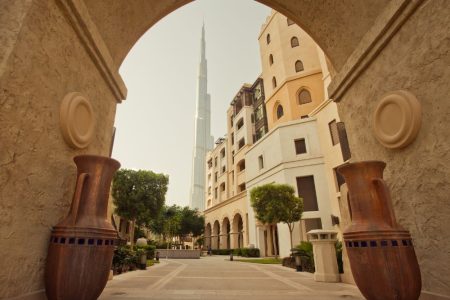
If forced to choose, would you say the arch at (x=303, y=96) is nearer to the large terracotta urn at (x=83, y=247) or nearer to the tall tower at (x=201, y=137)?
the large terracotta urn at (x=83, y=247)

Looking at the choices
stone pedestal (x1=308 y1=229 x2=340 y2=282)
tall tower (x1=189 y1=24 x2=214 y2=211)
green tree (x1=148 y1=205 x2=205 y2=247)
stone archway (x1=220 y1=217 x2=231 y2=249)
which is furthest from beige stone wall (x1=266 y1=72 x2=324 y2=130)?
tall tower (x1=189 y1=24 x2=214 y2=211)

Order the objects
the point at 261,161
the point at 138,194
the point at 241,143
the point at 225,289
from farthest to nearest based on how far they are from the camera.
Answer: the point at 241,143 → the point at 261,161 → the point at 138,194 → the point at 225,289

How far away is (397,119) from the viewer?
354cm

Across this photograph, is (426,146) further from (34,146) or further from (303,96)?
(303,96)

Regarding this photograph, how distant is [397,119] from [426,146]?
0.56 metres

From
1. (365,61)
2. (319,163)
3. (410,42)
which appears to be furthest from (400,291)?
(319,163)

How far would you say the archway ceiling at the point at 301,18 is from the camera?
4250mm

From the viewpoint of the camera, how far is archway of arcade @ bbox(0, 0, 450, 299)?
97.7 inches

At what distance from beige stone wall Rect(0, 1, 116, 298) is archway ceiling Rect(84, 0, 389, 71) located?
112 centimetres

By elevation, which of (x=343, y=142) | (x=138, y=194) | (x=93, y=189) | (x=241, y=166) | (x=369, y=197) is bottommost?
(x=369, y=197)

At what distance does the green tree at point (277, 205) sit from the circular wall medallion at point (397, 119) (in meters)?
12.8

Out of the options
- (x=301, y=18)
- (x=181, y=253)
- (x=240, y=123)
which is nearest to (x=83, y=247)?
(x=301, y=18)

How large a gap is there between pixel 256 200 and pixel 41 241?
1527cm

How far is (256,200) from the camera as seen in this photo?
17.3m
